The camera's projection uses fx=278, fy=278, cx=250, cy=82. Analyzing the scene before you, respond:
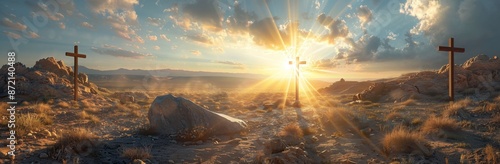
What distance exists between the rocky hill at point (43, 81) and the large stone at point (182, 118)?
47.0 ft

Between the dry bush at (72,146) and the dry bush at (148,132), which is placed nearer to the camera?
the dry bush at (72,146)

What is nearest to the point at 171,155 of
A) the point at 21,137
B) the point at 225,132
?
the point at 225,132

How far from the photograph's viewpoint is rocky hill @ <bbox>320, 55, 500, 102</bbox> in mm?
23641

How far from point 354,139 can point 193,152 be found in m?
5.81

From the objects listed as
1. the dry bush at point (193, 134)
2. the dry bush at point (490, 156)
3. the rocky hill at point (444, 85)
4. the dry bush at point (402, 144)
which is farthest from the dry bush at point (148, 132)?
the rocky hill at point (444, 85)

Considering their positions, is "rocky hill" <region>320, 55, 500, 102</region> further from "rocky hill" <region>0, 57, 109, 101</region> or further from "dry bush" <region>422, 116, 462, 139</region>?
"rocky hill" <region>0, 57, 109, 101</region>

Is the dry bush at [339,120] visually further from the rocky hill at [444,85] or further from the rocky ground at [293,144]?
the rocky hill at [444,85]

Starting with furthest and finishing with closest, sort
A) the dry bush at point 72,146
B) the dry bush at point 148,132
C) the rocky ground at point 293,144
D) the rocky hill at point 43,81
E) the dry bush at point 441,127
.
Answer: the rocky hill at point 43,81
the dry bush at point 148,132
the dry bush at point 441,127
the rocky ground at point 293,144
the dry bush at point 72,146

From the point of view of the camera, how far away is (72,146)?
24.5ft

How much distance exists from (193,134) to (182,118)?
163 cm

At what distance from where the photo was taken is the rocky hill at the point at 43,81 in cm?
2189

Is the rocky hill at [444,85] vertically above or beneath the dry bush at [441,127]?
above

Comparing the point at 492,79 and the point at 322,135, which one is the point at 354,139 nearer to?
the point at 322,135

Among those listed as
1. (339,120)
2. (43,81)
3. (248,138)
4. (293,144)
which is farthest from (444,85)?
(43,81)
